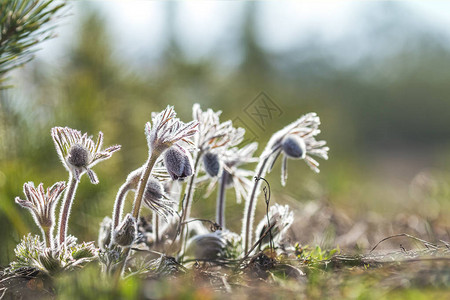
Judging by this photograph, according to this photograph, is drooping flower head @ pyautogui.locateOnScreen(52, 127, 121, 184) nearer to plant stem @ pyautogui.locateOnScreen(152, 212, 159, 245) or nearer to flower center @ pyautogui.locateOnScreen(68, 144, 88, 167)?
flower center @ pyautogui.locateOnScreen(68, 144, 88, 167)

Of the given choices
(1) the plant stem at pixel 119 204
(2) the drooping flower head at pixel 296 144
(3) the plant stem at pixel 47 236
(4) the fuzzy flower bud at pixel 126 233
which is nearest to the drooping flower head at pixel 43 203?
(3) the plant stem at pixel 47 236

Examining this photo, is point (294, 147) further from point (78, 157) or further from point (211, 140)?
point (78, 157)

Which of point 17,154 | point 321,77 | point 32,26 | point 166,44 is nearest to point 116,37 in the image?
point 17,154

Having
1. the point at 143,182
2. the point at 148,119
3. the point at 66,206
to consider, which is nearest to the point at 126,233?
the point at 143,182

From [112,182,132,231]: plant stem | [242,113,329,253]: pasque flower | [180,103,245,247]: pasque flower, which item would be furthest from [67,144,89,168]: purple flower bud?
[242,113,329,253]: pasque flower

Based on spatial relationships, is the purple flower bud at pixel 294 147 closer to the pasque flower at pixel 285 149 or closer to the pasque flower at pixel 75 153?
the pasque flower at pixel 285 149

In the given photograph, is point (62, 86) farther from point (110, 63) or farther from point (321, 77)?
point (321, 77)
